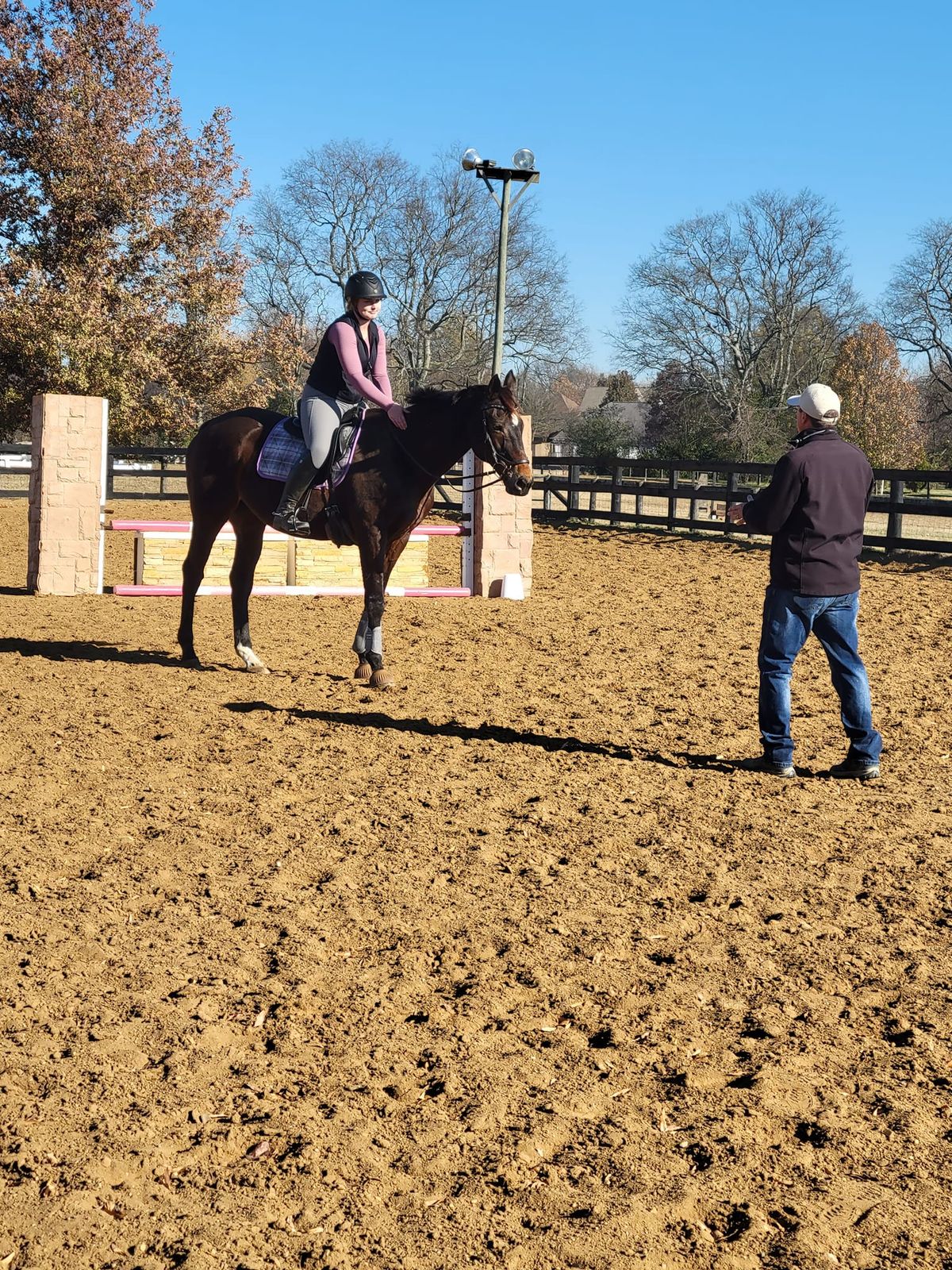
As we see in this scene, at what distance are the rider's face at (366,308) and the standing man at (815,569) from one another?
334 cm

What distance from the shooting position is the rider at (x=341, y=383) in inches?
338

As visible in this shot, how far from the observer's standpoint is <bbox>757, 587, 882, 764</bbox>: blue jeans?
258 inches

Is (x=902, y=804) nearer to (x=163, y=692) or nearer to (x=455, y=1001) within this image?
(x=455, y=1001)

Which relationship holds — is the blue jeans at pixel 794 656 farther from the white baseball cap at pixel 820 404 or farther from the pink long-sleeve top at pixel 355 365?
the pink long-sleeve top at pixel 355 365

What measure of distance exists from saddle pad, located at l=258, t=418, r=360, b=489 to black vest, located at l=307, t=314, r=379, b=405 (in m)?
0.25

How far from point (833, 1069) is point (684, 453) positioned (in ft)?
180

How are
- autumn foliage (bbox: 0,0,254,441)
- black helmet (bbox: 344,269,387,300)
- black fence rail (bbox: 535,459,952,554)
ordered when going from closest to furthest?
black helmet (bbox: 344,269,387,300) → black fence rail (bbox: 535,459,952,554) → autumn foliage (bbox: 0,0,254,441)

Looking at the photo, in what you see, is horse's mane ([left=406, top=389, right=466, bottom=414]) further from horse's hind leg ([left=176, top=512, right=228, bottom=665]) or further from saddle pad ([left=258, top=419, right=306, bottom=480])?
horse's hind leg ([left=176, top=512, right=228, bottom=665])

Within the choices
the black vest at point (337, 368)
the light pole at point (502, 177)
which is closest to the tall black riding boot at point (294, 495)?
the black vest at point (337, 368)

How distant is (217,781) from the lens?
6352 mm

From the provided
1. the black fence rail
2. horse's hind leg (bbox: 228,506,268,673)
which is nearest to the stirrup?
horse's hind leg (bbox: 228,506,268,673)

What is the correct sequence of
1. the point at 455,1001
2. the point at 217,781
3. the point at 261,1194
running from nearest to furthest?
the point at 261,1194
the point at 455,1001
the point at 217,781

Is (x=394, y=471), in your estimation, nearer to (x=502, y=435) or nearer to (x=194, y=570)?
(x=502, y=435)

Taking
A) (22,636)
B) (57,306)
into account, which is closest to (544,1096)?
(22,636)
